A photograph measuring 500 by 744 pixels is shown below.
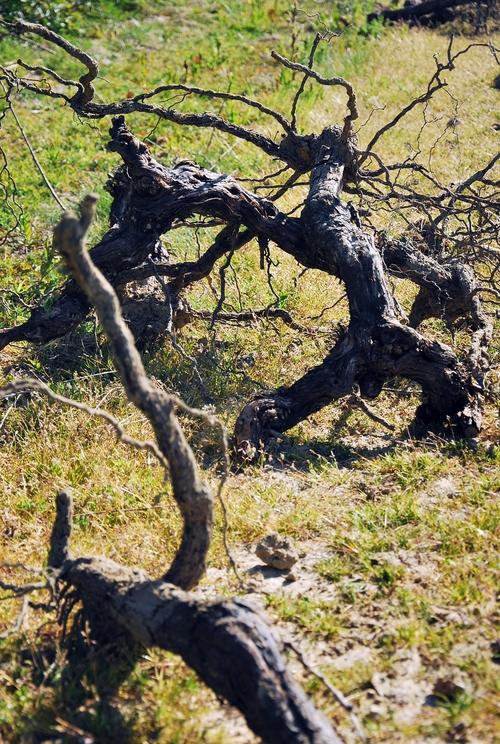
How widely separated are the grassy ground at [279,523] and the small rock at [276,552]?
70mm

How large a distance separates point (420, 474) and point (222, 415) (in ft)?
4.18

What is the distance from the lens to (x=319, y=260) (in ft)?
17.4

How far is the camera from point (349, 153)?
226 inches

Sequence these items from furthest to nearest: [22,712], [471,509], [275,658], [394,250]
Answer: [394,250] → [471,509] → [22,712] → [275,658]

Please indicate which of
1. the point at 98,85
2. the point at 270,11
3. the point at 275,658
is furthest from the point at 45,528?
the point at 270,11

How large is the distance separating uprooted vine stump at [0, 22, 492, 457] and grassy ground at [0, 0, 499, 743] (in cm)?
27

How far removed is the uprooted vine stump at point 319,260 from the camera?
478 centimetres

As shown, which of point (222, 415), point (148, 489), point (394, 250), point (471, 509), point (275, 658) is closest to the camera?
point (275, 658)

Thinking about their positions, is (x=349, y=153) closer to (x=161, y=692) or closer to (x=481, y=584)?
(x=481, y=584)

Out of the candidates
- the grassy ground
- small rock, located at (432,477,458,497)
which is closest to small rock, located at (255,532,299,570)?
the grassy ground

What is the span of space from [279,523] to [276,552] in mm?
340

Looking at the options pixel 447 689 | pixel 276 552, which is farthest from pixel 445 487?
pixel 447 689

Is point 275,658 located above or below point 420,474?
below

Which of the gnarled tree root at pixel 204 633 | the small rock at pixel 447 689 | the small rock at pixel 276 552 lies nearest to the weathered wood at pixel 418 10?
the small rock at pixel 276 552
